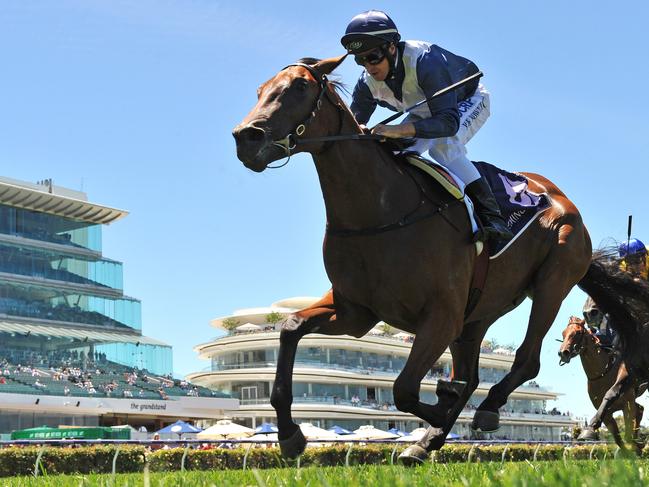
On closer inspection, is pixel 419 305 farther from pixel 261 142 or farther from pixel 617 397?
pixel 617 397

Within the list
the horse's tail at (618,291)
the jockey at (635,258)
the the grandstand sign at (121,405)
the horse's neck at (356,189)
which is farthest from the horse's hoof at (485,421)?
the the grandstand sign at (121,405)

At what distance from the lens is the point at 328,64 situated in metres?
5.46

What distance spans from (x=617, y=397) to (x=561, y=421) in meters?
85.7

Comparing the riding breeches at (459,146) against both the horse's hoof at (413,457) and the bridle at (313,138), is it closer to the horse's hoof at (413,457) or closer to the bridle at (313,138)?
the bridle at (313,138)

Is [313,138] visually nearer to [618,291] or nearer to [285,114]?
[285,114]

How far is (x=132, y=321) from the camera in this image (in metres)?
72.0

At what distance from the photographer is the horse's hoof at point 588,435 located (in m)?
9.22

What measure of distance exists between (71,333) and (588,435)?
195 ft

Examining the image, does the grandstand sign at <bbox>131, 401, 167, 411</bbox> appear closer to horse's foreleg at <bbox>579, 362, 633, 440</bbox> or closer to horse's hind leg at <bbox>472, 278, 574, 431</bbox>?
horse's foreleg at <bbox>579, 362, 633, 440</bbox>

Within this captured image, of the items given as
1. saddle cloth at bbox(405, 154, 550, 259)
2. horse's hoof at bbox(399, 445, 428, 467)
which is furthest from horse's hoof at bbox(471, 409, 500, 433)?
saddle cloth at bbox(405, 154, 550, 259)

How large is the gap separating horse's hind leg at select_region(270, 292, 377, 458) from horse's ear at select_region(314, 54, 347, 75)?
132cm

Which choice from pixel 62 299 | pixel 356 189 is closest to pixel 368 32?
pixel 356 189

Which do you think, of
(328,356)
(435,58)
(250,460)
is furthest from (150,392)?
(435,58)

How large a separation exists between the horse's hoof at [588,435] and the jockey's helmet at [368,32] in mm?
5109
